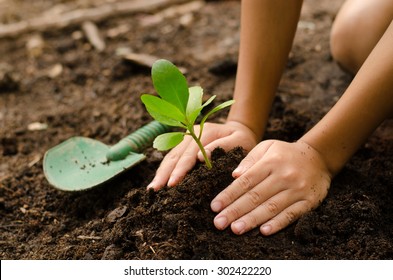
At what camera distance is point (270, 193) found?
4.63ft

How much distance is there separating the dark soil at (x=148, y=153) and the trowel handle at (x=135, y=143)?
65 mm

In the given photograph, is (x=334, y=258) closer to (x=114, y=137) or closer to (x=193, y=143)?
(x=193, y=143)

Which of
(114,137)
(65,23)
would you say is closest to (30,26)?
(65,23)

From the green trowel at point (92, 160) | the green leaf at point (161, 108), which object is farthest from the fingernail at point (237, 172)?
the green trowel at point (92, 160)

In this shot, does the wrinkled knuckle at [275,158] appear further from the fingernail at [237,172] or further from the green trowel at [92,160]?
the green trowel at [92,160]

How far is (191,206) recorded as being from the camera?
1.41m

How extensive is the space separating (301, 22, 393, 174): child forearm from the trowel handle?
0.52 meters

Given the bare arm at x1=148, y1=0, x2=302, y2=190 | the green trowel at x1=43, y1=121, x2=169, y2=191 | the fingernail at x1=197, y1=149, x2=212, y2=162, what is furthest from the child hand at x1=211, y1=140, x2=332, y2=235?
the green trowel at x1=43, y1=121, x2=169, y2=191

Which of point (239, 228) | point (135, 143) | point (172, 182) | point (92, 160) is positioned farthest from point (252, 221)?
point (92, 160)

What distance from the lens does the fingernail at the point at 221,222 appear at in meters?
1.37

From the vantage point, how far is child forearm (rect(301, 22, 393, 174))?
4.74ft

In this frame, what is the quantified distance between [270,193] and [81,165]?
0.70 m
